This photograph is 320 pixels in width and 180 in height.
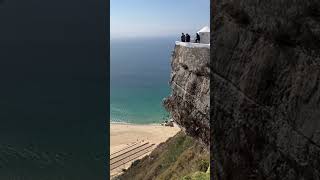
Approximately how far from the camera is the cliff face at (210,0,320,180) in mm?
2482

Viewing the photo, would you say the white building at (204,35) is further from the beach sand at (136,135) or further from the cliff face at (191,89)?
the beach sand at (136,135)

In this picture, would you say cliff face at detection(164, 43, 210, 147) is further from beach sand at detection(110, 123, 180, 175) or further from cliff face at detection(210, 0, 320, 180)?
beach sand at detection(110, 123, 180, 175)

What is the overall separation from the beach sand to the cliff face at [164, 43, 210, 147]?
36.7 meters

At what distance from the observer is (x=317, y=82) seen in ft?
7.95

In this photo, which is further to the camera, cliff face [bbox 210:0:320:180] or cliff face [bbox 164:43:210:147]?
cliff face [bbox 164:43:210:147]

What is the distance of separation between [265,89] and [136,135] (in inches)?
2238

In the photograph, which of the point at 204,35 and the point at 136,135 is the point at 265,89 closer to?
the point at 204,35

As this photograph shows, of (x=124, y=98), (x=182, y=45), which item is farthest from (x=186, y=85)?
(x=124, y=98)

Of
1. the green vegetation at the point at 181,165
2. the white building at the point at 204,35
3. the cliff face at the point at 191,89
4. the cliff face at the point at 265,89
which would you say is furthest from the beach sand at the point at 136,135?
the cliff face at the point at 265,89

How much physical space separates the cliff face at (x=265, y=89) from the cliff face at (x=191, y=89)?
652 cm

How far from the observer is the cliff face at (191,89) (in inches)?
420

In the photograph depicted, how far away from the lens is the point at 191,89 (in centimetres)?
1173

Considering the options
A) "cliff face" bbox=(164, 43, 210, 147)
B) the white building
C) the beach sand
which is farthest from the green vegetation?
the beach sand

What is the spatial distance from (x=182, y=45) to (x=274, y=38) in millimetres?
9057
